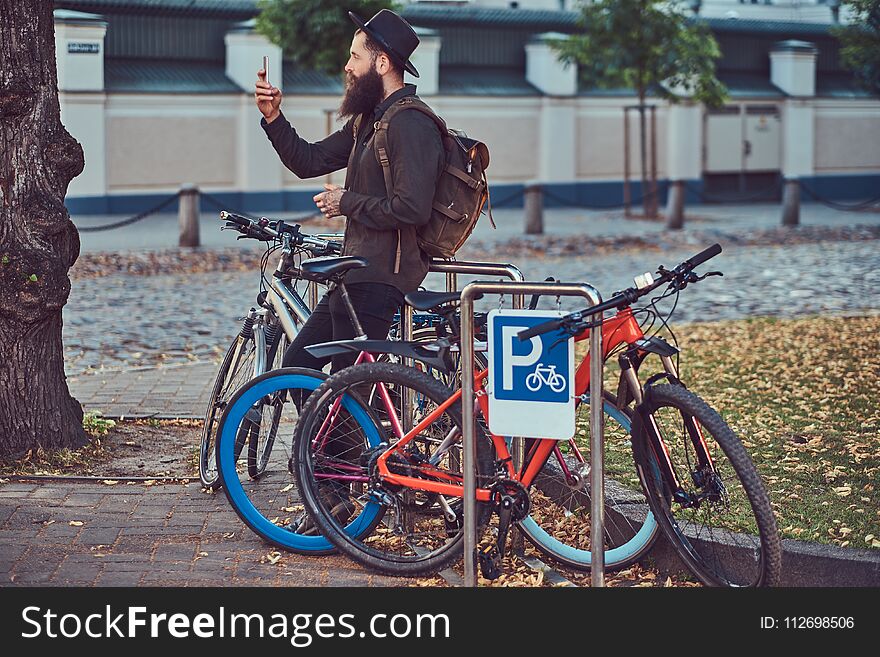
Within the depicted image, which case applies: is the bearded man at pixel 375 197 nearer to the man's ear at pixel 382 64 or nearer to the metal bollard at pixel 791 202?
the man's ear at pixel 382 64

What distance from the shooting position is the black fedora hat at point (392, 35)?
5.13 m

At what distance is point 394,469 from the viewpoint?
485 centimetres

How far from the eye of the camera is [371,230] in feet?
16.8

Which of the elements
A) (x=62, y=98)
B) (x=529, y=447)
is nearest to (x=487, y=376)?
(x=529, y=447)

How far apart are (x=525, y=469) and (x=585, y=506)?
64 cm

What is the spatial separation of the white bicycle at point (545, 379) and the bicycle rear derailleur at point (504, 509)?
41 cm

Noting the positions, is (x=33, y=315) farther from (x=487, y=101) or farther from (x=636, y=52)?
(x=487, y=101)

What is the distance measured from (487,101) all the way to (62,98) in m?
8.76

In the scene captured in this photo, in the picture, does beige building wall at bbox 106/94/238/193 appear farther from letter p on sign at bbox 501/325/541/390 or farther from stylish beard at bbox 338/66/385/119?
letter p on sign at bbox 501/325/541/390

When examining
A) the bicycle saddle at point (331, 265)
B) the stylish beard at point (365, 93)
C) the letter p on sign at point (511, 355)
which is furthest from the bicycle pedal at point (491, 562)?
the stylish beard at point (365, 93)

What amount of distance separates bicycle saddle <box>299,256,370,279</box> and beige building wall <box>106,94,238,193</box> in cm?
2080

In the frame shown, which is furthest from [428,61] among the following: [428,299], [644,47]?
[428,299]

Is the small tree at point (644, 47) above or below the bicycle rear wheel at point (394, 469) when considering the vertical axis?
above

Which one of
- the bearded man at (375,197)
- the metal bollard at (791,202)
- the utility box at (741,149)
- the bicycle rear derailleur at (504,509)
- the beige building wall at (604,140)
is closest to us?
the bicycle rear derailleur at (504,509)
